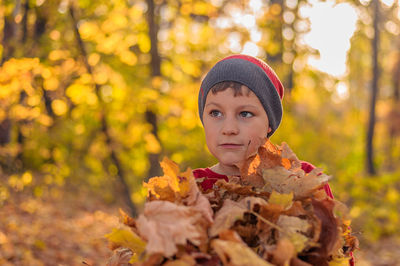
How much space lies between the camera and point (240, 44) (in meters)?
5.24

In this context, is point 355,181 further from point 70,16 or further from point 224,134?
point 224,134

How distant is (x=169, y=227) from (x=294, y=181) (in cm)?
41

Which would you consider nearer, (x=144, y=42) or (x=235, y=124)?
(x=235, y=124)

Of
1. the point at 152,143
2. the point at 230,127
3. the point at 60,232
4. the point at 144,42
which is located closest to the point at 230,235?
the point at 230,127

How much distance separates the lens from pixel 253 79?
191 centimetres

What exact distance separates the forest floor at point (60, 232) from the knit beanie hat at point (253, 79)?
9.35 ft

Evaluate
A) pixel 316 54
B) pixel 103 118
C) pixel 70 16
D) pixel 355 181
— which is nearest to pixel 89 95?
pixel 103 118

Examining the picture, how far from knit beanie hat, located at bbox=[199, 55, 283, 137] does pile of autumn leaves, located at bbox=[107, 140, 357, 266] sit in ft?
2.23

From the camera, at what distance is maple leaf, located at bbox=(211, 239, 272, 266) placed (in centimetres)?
94

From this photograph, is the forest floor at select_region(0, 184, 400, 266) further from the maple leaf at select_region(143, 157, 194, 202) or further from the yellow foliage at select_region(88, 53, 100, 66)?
the maple leaf at select_region(143, 157, 194, 202)

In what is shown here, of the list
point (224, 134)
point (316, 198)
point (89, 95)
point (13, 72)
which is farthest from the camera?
point (89, 95)

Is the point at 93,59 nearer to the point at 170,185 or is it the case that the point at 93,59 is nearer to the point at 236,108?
the point at 236,108

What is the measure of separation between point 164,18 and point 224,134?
4379 mm

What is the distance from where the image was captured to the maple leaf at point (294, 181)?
46.4 inches
